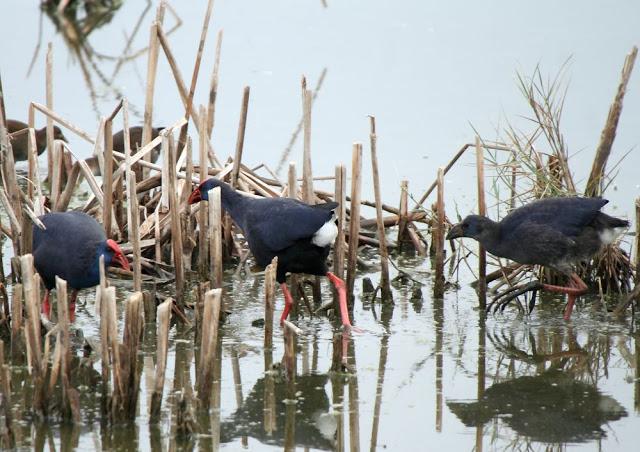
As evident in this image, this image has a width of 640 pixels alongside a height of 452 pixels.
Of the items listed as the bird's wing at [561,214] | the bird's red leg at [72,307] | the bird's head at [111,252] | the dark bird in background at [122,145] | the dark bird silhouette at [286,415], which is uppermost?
the dark bird in background at [122,145]

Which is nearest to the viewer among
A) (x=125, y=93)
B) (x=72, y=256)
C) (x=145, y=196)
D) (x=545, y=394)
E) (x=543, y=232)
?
(x=545, y=394)

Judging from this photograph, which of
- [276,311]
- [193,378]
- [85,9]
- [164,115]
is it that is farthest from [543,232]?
[85,9]

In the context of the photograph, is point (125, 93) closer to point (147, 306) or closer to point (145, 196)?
point (145, 196)

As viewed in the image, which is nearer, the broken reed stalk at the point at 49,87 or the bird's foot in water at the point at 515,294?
the bird's foot in water at the point at 515,294

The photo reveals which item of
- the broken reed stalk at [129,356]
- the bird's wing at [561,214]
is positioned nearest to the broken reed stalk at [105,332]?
the broken reed stalk at [129,356]

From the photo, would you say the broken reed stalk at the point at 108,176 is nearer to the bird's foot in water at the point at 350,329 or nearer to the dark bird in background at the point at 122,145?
the bird's foot in water at the point at 350,329

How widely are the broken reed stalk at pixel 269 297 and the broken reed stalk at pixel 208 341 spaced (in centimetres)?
68

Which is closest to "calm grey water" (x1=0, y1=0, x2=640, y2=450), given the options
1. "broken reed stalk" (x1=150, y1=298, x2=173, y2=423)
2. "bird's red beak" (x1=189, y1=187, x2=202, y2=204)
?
"broken reed stalk" (x1=150, y1=298, x2=173, y2=423)

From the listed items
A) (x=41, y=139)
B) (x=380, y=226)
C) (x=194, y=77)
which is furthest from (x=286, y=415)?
(x=41, y=139)

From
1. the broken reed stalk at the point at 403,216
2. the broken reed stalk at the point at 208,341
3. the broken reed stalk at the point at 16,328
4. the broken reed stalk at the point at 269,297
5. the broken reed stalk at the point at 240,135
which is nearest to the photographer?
the broken reed stalk at the point at 208,341

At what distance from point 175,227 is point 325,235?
0.90 metres

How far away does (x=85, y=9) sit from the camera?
58.3 feet

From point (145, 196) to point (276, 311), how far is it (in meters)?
1.60

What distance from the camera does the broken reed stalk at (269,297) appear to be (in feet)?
18.5
